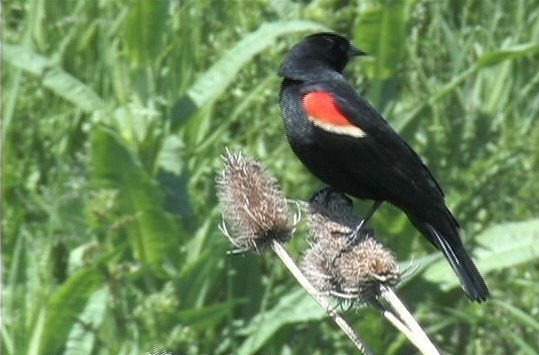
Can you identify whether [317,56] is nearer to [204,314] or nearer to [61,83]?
[204,314]

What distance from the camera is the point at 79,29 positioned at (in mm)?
Result: 5020

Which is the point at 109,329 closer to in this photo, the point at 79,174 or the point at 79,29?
the point at 79,174

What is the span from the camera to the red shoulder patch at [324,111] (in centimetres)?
336

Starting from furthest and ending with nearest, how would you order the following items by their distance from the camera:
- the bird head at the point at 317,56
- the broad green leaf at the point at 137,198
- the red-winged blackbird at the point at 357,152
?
the broad green leaf at the point at 137,198 < the bird head at the point at 317,56 < the red-winged blackbird at the point at 357,152

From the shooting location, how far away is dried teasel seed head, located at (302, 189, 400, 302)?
100.0 inches

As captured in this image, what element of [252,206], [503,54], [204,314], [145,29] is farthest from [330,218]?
[503,54]

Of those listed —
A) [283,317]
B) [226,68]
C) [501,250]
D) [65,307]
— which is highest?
[226,68]

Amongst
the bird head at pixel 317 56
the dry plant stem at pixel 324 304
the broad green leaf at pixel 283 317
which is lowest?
the broad green leaf at pixel 283 317

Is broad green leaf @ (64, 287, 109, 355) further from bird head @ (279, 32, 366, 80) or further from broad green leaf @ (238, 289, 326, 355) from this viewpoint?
bird head @ (279, 32, 366, 80)

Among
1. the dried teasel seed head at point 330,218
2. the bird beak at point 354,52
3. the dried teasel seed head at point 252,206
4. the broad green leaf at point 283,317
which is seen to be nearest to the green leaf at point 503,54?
the bird beak at point 354,52

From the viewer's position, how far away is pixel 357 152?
3381 mm

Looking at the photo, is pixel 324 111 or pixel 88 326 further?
pixel 88 326

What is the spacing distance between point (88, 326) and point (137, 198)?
1.36ft

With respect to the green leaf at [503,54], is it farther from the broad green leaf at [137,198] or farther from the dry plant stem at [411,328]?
the dry plant stem at [411,328]
